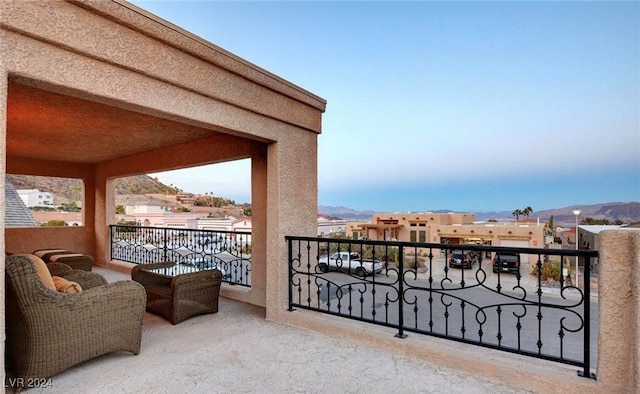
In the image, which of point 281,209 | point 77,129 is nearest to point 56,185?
point 77,129

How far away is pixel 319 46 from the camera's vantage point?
997cm

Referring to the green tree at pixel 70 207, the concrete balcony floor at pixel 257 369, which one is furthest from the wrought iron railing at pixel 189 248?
the green tree at pixel 70 207

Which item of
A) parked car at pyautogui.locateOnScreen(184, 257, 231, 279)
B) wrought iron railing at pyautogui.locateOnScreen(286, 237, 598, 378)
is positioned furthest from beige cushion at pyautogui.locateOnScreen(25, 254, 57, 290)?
parked car at pyautogui.locateOnScreen(184, 257, 231, 279)

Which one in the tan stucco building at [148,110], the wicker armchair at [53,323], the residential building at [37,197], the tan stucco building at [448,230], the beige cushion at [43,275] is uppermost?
the tan stucco building at [148,110]

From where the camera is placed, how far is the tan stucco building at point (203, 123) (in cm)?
186

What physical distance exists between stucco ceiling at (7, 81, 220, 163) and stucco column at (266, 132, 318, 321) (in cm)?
146

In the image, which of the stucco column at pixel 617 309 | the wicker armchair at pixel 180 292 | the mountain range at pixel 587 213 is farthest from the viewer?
the mountain range at pixel 587 213

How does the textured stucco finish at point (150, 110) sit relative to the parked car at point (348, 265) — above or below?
above

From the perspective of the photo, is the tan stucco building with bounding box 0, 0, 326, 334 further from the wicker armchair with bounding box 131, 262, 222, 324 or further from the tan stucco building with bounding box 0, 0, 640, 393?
the wicker armchair with bounding box 131, 262, 222, 324

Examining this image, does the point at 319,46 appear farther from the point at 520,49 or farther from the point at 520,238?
the point at 520,238

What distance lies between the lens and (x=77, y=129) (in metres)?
4.25

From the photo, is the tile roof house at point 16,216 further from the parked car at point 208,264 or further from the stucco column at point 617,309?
the stucco column at point 617,309

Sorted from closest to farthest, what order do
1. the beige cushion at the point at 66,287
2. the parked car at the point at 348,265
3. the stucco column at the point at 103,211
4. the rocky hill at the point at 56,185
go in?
the beige cushion at the point at 66,287, the parked car at the point at 348,265, the stucco column at the point at 103,211, the rocky hill at the point at 56,185

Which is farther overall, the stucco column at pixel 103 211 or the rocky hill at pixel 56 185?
the rocky hill at pixel 56 185
